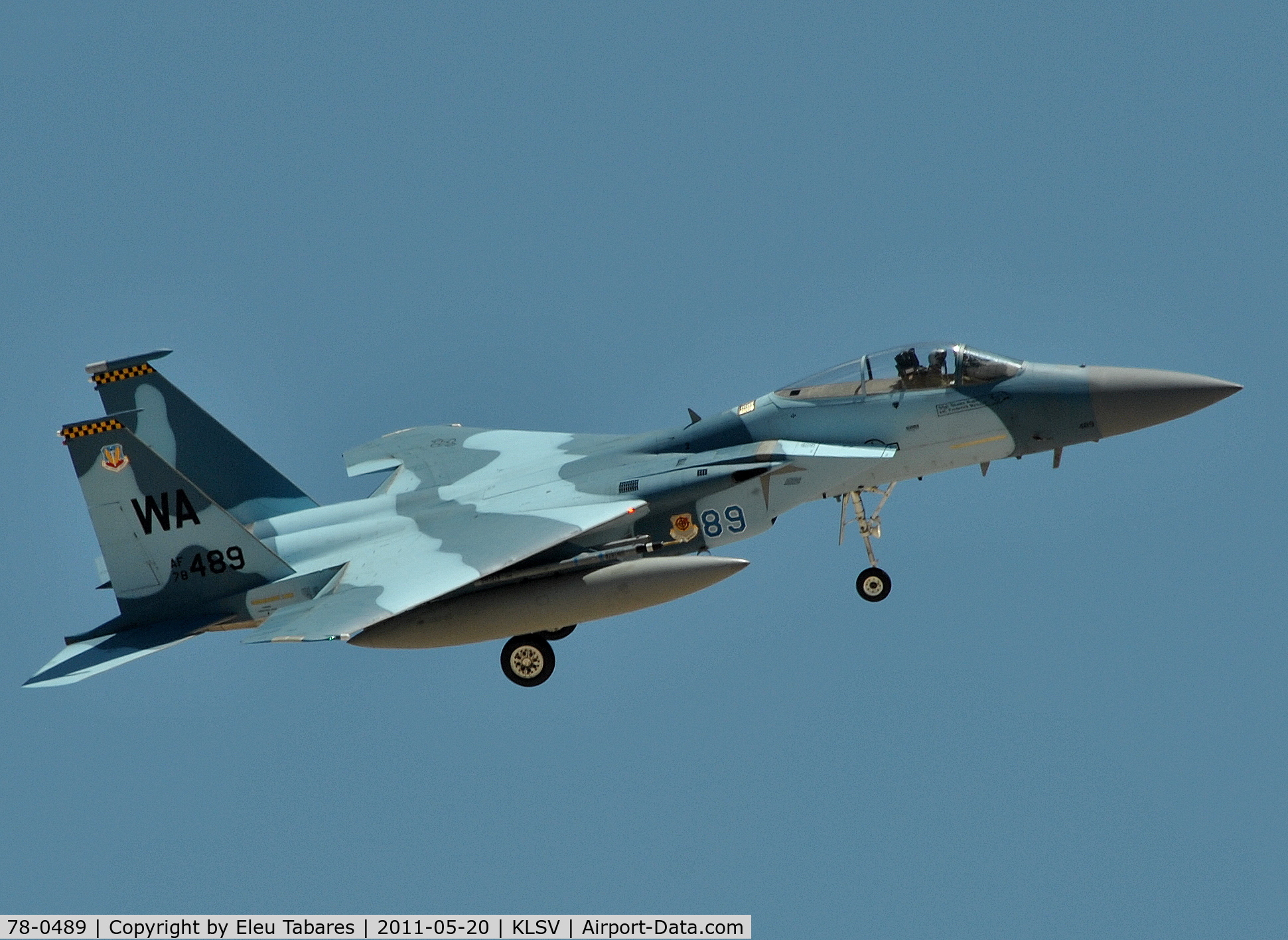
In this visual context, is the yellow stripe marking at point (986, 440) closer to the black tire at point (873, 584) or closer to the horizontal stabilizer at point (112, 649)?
the black tire at point (873, 584)


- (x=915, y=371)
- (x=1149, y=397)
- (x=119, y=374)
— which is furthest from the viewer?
(x=119, y=374)

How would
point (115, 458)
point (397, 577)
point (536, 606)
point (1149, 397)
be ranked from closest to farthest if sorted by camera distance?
point (397, 577) → point (115, 458) → point (536, 606) → point (1149, 397)

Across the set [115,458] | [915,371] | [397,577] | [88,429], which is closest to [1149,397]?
[915,371]

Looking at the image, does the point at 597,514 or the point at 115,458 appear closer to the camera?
the point at 115,458

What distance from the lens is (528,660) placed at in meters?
20.9

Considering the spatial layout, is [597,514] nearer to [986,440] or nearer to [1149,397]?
[986,440]

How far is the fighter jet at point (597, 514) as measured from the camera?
66.2 feet

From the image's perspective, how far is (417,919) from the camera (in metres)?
18.9

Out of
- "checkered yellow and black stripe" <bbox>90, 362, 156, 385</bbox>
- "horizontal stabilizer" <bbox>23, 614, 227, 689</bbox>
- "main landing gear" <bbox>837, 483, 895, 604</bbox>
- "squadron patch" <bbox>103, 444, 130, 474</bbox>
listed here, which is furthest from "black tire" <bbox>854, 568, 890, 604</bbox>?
"checkered yellow and black stripe" <bbox>90, 362, 156, 385</bbox>

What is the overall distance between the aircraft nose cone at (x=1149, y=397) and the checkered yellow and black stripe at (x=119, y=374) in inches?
467

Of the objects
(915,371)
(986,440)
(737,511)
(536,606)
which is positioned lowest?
(536,606)

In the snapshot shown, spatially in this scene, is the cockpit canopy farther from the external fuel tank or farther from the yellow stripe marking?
the external fuel tank

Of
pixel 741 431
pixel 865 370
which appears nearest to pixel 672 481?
pixel 741 431

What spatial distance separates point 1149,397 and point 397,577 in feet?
28.1
